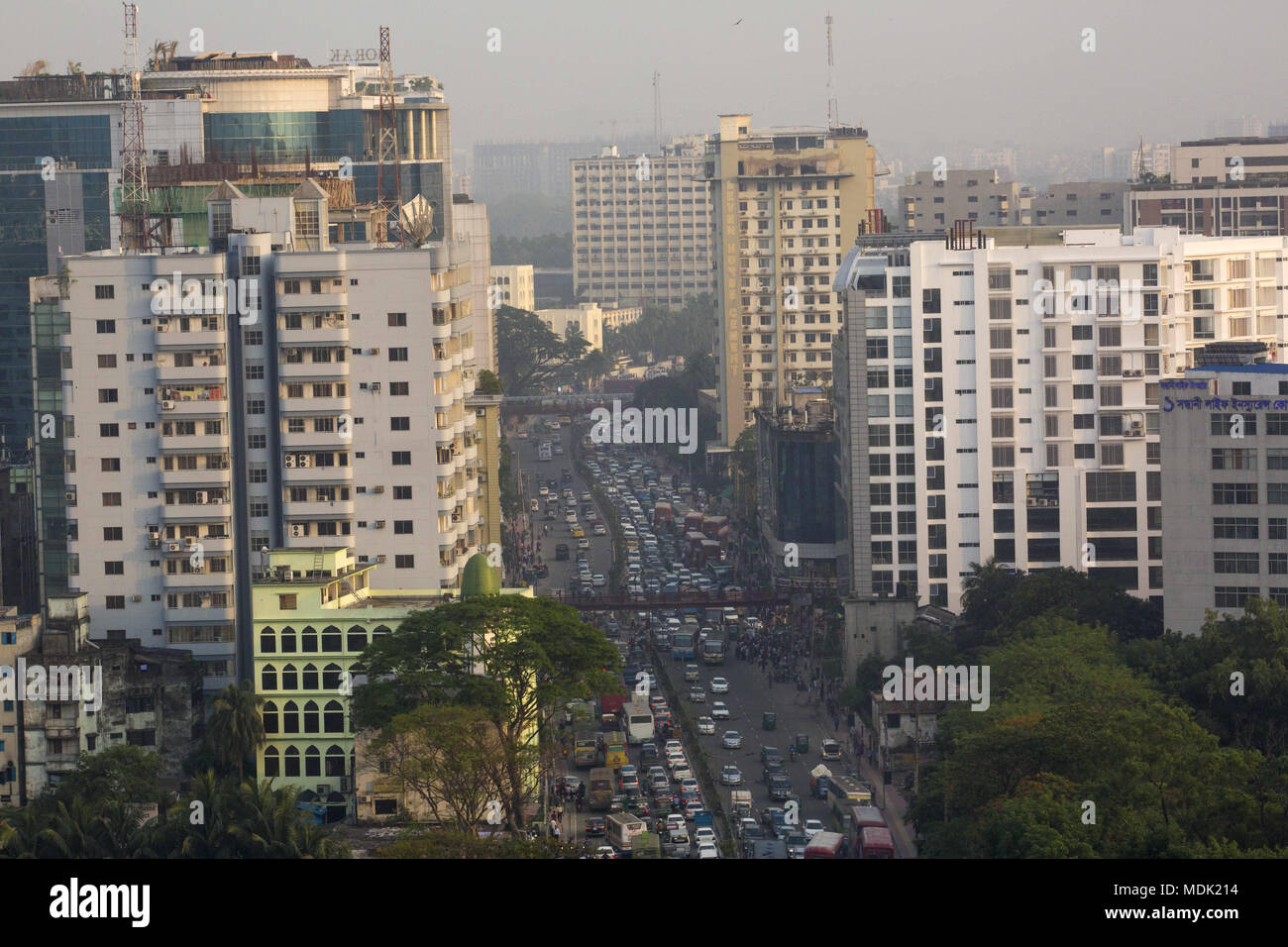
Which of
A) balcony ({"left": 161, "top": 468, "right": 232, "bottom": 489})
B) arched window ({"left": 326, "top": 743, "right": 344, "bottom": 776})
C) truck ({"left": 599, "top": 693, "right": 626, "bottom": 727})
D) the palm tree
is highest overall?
balcony ({"left": 161, "top": 468, "right": 232, "bottom": 489})

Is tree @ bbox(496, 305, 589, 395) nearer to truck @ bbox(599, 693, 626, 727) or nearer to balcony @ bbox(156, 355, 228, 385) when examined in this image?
truck @ bbox(599, 693, 626, 727)

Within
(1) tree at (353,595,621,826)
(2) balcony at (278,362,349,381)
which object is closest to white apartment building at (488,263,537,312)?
(2) balcony at (278,362,349,381)

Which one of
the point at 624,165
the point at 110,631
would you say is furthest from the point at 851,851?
the point at 624,165

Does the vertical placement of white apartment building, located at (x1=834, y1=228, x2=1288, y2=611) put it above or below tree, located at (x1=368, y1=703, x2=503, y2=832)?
above

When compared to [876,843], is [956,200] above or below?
above

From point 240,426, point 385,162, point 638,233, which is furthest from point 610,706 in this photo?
point 638,233

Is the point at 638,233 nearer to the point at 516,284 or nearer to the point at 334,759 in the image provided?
the point at 516,284

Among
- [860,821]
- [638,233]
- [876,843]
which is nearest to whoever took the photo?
[876,843]
